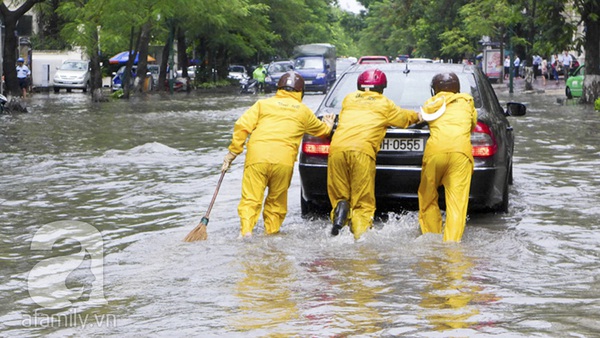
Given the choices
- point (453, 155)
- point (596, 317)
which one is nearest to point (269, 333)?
point (596, 317)

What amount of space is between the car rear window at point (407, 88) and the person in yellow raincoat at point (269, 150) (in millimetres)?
1037

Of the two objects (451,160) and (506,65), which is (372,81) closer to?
(451,160)

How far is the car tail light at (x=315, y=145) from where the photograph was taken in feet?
30.8

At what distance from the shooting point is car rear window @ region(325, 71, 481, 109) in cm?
978

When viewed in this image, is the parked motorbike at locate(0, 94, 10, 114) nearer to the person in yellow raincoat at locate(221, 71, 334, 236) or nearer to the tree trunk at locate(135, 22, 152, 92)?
the tree trunk at locate(135, 22, 152, 92)

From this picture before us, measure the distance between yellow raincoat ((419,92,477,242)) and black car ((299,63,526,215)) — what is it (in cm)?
53

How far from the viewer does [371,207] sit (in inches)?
345

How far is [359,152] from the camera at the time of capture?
28.3 ft

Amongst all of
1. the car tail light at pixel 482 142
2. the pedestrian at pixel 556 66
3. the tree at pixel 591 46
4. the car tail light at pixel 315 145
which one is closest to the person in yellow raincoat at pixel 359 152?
the car tail light at pixel 315 145

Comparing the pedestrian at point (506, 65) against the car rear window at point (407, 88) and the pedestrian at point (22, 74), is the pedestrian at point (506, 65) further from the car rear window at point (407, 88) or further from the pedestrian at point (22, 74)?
the car rear window at point (407, 88)

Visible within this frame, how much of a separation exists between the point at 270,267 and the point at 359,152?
56.2 inches

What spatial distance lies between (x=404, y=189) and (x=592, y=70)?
80.0 ft

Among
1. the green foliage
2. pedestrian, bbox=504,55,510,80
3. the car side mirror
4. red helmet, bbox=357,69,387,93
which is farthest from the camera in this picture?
pedestrian, bbox=504,55,510,80

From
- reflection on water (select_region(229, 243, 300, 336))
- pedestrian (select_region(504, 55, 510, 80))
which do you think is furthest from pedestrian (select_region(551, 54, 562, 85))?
reflection on water (select_region(229, 243, 300, 336))
